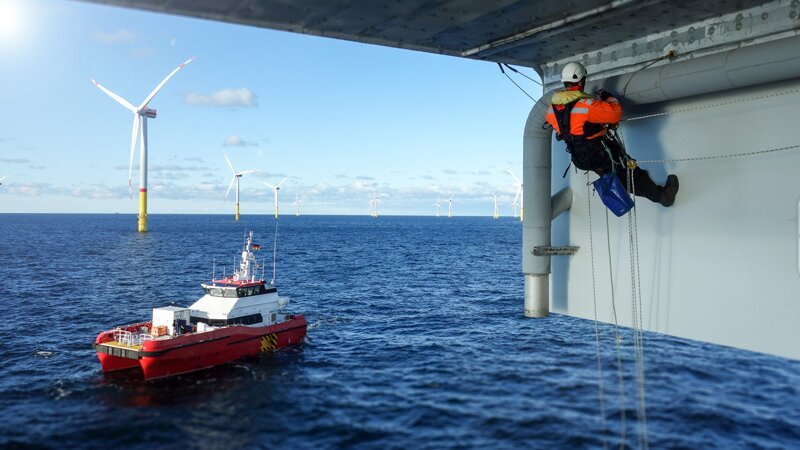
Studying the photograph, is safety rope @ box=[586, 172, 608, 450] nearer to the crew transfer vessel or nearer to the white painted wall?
the white painted wall

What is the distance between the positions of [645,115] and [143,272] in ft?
229

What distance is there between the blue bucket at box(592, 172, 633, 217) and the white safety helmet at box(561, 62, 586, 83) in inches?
61.6

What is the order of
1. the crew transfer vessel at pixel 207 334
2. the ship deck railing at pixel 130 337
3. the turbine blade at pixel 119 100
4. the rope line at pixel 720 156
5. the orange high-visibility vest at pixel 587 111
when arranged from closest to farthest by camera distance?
the rope line at pixel 720 156, the orange high-visibility vest at pixel 587 111, the crew transfer vessel at pixel 207 334, the ship deck railing at pixel 130 337, the turbine blade at pixel 119 100

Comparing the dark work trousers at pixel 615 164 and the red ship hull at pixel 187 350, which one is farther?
the red ship hull at pixel 187 350

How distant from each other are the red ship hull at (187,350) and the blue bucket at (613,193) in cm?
2373

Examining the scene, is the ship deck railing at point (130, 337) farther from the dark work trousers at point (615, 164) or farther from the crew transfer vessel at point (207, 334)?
the dark work trousers at point (615, 164)

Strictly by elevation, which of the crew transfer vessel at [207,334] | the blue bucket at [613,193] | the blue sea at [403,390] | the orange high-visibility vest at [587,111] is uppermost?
the orange high-visibility vest at [587,111]

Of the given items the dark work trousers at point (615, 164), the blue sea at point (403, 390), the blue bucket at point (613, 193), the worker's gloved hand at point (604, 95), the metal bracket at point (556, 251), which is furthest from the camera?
the blue sea at point (403, 390)

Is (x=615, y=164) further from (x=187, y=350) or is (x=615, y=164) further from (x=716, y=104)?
(x=187, y=350)

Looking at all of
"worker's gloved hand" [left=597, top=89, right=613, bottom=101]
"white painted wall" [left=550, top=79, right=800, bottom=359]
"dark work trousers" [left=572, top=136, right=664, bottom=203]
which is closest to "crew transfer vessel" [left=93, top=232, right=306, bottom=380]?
"white painted wall" [left=550, top=79, right=800, bottom=359]

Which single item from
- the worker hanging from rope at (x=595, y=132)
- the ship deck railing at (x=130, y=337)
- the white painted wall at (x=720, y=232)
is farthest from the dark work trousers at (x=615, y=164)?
the ship deck railing at (x=130, y=337)

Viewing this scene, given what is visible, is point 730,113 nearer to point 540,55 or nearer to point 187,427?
point 540,55

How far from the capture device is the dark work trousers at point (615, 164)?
8.88 m

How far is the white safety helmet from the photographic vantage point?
29.2 feet
